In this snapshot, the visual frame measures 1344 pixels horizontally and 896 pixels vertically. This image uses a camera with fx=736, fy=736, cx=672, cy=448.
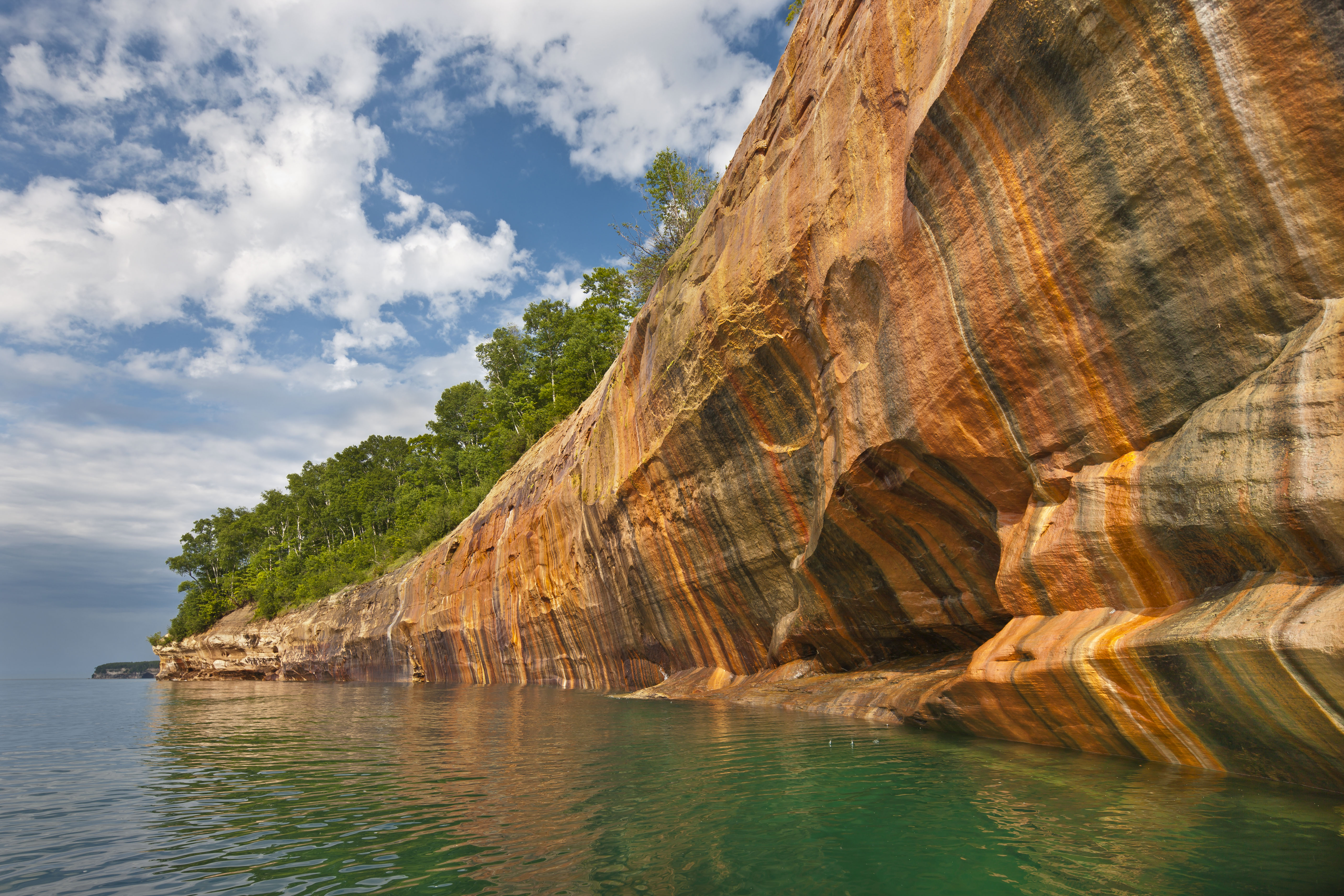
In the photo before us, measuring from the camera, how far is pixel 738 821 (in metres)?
5.73

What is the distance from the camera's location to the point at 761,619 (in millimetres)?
Answer: 16703

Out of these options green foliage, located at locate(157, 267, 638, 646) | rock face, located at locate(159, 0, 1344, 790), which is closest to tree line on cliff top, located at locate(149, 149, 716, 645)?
green foliage, located at locate(157, 267, 638, 646)

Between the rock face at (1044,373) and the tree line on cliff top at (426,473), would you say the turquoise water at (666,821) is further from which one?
the tree line on cliff top at (426,473)

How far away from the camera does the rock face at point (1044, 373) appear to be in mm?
5723

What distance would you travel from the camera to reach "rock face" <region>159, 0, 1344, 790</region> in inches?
225

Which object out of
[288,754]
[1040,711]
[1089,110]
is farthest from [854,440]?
[288,754]

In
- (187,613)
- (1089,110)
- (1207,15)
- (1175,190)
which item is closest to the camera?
(1207,15)

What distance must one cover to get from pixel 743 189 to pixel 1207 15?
9323 millimetres

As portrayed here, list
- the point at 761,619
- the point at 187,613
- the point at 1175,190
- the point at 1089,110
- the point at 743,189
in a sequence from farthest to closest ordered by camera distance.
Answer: the point at 187,613 < the point at 761,619 < the point at 743,189 < the point at 1089,110 < the point at 1175,190

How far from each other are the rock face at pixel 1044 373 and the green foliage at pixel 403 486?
75.6 feet

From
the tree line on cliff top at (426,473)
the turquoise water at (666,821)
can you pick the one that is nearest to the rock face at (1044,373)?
the turquoise water at (666,821)

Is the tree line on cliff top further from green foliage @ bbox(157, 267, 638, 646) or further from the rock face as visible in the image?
the rock face

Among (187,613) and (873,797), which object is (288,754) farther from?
(187,613)

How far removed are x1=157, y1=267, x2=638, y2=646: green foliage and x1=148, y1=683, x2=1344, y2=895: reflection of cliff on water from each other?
28142mm
